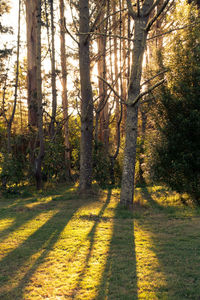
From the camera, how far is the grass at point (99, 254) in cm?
323

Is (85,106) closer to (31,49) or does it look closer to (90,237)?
(90,237)

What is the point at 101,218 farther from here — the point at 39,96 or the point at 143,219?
the point at 39,96

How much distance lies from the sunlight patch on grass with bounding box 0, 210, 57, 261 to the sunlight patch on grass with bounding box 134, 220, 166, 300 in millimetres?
2094

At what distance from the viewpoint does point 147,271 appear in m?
3.70

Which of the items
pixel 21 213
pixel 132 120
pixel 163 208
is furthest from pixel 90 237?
pixel 132 120

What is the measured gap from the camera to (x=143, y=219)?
697 centimetres

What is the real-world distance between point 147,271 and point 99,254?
0.93 m

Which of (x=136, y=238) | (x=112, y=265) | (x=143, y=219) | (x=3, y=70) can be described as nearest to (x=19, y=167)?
(x=3, y=70)

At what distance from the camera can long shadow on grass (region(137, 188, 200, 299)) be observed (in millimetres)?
3155

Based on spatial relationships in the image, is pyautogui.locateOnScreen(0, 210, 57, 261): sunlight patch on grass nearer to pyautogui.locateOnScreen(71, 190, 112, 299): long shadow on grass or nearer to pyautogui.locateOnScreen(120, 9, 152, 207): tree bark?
pyautogui.locateOnScreen(71, 190, 112, 299): long shadow on grass

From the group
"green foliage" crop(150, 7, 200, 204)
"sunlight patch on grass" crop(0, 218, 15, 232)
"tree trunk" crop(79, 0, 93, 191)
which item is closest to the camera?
"sunlight patch on grass" crop(0, 218, 15, 232)

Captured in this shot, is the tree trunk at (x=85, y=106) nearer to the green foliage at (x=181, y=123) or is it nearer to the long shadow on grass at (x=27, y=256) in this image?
the green foliage at (x=181, y=123)

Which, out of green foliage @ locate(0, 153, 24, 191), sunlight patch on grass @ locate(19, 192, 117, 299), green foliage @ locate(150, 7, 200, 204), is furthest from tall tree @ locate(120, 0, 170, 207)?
green foliage @ locate(0, 153, 24, 191)

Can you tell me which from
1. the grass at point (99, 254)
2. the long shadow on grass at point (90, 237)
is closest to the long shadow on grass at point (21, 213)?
the grass at point (99, 254)
